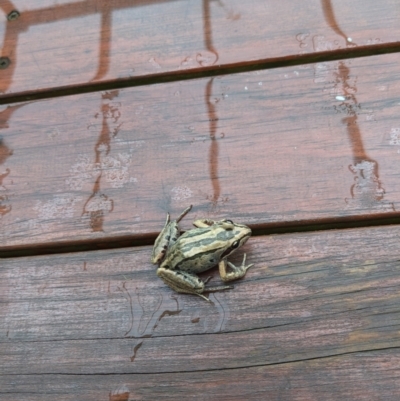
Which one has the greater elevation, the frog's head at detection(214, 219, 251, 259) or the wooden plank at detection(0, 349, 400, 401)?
the frog's head at detection(214, 219, 251, 259)

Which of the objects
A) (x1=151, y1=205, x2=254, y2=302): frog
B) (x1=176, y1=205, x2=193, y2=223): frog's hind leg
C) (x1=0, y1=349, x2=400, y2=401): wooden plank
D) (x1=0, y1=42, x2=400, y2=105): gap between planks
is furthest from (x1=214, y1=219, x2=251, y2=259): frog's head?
(x1=0, y1=42, x2=400, y2=105): gap between planks

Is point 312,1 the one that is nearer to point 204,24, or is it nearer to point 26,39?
point 204,24

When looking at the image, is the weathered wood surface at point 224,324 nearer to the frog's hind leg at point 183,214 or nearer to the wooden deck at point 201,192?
the wooden deck at point 201,192

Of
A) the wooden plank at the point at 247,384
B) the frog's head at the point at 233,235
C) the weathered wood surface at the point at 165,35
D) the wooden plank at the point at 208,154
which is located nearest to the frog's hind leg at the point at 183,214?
the wooden plank at the point at 208,154

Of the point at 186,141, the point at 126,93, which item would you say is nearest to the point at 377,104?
the point at 186,141

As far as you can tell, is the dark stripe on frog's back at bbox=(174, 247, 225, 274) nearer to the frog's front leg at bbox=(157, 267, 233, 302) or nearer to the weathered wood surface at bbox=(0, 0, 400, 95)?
the frog's front leg at bbox=(157, 267, 233, 302)

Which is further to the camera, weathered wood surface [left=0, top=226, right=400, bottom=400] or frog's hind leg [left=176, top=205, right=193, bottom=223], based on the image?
frog's hind leg [left=176, top=205, right=193, bottom=223]

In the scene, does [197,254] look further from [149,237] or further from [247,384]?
[247,384]
